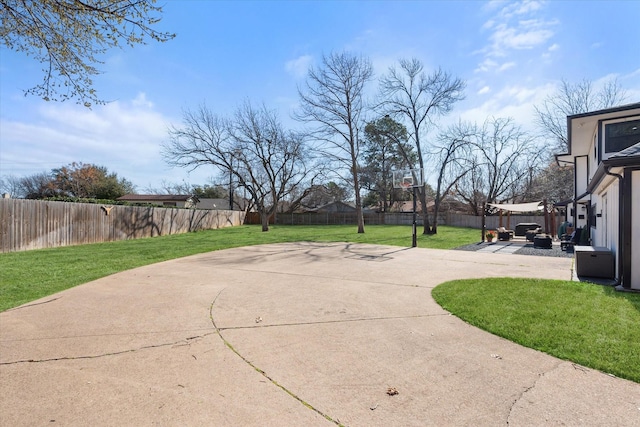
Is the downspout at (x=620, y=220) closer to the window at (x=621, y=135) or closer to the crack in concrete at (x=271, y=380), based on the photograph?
the window at (x=621, y=135)

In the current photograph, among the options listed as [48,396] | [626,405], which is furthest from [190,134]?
[626,405]

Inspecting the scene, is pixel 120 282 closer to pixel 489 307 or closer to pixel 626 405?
pixel 489 307

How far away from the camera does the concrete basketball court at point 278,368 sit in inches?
90.7

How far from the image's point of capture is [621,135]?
10.2 m

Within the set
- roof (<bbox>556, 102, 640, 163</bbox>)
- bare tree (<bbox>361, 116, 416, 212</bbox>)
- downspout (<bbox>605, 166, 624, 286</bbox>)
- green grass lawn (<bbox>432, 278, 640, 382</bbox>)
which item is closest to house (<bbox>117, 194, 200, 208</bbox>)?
bare tree (<bbox>361, 116, 416, 212</bbox>)

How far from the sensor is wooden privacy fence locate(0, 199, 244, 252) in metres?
11.6

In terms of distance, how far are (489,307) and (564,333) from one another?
3.58ft

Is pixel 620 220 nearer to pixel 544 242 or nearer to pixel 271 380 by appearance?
pixel 271 380

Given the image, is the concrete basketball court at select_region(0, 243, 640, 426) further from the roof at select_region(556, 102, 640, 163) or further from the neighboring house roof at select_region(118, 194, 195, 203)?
the neighboring house roof at select_region(118, 194, 195, 203)

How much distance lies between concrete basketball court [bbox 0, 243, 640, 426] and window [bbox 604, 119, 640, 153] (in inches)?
360

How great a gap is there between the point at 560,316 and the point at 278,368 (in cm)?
353

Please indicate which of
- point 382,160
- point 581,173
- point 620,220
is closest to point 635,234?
point 620,220

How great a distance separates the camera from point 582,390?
8.43 ft

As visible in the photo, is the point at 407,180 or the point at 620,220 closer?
the point at 620,220
